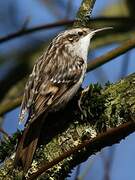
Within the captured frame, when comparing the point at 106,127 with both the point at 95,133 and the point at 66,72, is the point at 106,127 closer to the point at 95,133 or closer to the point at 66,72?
the point at 95,133

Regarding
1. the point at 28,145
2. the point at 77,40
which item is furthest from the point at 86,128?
the point at 77,40

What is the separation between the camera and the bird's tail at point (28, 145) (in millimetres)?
2250

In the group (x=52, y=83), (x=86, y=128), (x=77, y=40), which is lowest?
(x=86, y=128)

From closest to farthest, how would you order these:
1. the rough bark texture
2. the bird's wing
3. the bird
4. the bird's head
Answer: the rough bark texture < the bird < the bird's wing < the bird's head

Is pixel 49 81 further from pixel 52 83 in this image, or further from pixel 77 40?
pixel 77 40

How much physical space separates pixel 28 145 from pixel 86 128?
254 mm

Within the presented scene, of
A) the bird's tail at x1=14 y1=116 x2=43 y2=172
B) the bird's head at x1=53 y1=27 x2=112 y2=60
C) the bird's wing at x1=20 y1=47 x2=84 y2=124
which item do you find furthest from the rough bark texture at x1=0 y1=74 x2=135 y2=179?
the bird's head at x1=53 y1=27 x2=112 y2=60

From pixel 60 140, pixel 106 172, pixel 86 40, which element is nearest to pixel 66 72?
pixel 86 40

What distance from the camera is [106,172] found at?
2.66 metres

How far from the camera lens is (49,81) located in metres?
2.86

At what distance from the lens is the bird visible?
2361 mm

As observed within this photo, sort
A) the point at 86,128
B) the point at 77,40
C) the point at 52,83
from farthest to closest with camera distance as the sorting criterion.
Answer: the point at 77,40
the point at 52,83
the point at 86,128

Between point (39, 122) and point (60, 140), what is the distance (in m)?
0.20

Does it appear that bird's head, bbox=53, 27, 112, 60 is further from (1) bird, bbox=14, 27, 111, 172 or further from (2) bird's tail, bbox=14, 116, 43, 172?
(2) bird's tail, bbox=14, 116, 43, 172
